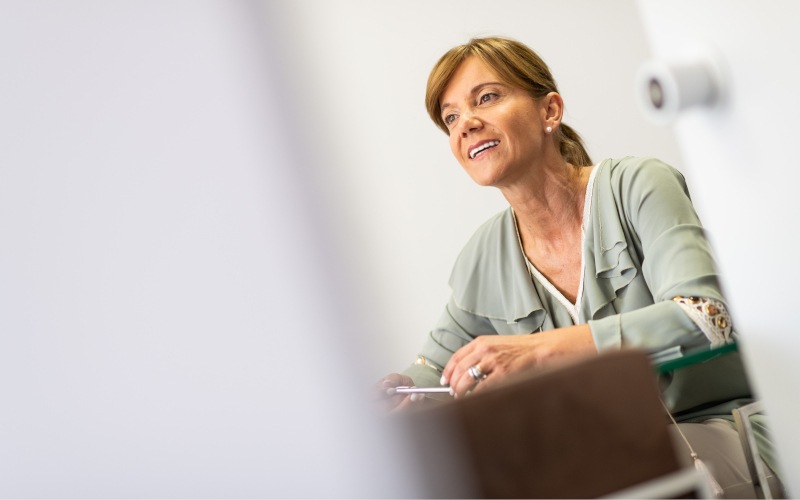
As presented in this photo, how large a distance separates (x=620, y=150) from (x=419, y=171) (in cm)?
41

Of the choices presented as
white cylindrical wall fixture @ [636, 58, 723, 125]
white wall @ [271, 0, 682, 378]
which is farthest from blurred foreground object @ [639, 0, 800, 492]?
white wall @ [271, 0, 682, 378]

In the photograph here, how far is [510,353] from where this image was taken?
0.49 m

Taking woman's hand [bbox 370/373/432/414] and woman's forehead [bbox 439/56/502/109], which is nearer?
woman's hand [bbox 370/373/432/414]

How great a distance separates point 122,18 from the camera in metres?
0.19

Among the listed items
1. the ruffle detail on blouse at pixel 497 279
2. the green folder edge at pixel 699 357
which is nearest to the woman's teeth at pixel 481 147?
the ruffle detail on blouse at pixel 497 279

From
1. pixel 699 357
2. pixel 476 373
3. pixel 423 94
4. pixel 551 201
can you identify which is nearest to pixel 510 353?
pixel 476 373

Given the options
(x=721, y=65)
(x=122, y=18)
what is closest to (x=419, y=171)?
(x=721, y=65)

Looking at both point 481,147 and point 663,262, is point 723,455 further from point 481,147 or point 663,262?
point 481,147

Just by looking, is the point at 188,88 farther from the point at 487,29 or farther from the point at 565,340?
the point at 487,29

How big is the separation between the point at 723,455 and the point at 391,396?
0.96 ft

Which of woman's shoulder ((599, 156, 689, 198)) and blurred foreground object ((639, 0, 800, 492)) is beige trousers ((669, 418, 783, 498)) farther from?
woman's shoulder ((599, 156, 689, 198))

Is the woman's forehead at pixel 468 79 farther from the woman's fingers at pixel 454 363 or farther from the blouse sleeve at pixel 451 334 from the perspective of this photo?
the woman's fingers at pixel 454 363

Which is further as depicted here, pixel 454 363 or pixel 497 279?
pixel 497 279

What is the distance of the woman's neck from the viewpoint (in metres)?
0.80
